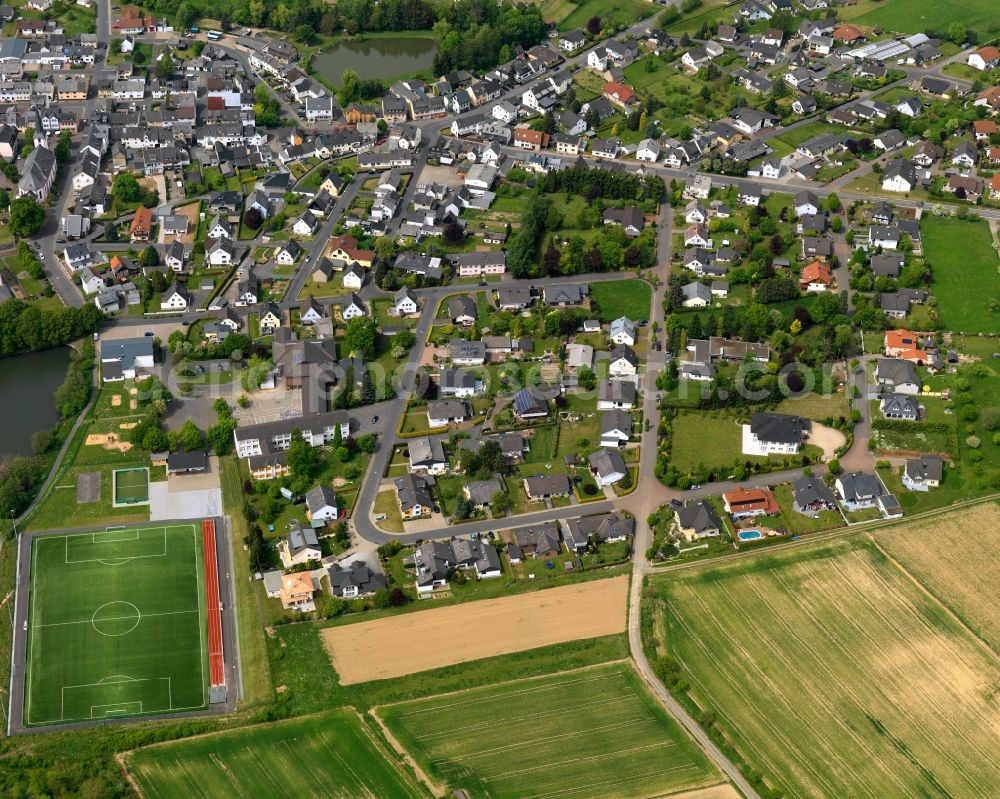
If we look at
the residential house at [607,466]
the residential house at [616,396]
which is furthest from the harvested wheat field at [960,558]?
the residential house at [616,396]

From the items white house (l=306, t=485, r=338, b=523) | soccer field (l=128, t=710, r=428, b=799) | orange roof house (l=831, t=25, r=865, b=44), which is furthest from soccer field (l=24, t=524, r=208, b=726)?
orange roof house (l=831, t=25, r=865, b=44)

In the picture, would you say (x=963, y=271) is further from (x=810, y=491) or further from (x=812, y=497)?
(x=812, y=497)

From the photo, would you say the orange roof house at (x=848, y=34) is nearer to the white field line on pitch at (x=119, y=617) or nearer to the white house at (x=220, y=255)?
the white house at (x=220, y=255)

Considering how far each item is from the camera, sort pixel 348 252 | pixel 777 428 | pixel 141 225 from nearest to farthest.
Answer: pixel 777 428
pixel 348 252
pixel 141 225

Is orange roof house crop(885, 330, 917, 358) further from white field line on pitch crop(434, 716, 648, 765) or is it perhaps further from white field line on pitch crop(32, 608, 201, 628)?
white field line on pitch crop(32, 608, 201, 628)

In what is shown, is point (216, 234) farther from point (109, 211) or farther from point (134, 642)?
point (134, 642)

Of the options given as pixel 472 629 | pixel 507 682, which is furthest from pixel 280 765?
pixel 472 629

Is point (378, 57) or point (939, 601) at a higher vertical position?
point (378, 57)
